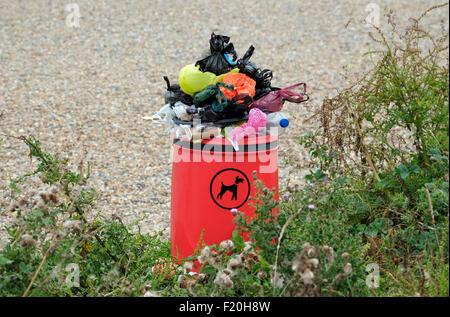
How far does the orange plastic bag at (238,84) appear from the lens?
2.88 meters

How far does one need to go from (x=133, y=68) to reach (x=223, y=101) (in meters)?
4.62

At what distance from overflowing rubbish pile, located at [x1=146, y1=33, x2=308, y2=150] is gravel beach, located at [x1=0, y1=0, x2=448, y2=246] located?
434mm

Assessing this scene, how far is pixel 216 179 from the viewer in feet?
9.19

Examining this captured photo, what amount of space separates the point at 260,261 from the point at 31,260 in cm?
97

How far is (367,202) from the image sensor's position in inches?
121

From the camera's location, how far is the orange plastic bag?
2.88 m

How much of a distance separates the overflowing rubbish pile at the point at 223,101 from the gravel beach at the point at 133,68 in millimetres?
434

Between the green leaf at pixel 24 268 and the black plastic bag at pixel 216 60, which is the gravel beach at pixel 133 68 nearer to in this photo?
the black plastic bag at pixel 216 60

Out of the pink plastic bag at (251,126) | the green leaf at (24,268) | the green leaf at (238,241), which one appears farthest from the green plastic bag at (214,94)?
the green leaf at (24,268)

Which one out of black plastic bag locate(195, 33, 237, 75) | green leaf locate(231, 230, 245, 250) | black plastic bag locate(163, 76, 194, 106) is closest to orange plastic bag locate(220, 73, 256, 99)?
black plastic bag locate(195, 33, 237, 75)

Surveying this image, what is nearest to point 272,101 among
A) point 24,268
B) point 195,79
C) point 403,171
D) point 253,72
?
point 253,72

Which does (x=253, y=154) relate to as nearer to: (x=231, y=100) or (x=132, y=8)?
(x=231, y=100)

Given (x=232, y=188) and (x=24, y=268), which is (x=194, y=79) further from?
(x=24, y=268)
